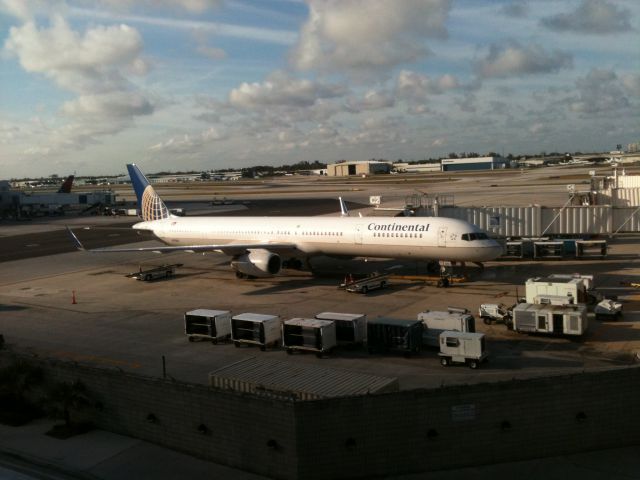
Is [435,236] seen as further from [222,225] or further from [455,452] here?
[455,452]

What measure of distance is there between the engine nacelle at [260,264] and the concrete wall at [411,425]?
2406 centimetres

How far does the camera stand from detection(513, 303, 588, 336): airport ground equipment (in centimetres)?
2605

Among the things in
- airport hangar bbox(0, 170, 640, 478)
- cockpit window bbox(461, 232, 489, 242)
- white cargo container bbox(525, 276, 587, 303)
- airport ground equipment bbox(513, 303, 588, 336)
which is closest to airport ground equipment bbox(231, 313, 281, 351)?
airport hangar bbox(0, 170, 640, 478)

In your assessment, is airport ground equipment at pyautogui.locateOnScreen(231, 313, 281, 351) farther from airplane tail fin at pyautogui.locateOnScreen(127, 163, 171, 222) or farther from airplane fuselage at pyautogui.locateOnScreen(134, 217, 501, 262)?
airplane tail fin at pyautogui.locateOnScreen(127, 163, 171, 222)

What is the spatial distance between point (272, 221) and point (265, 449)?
31.6m

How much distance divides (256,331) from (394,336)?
20.5 ft

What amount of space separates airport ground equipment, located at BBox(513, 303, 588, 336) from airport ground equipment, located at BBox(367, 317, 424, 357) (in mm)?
4911

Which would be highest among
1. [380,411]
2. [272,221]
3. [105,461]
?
[272,221]

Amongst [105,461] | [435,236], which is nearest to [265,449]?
[105,461]

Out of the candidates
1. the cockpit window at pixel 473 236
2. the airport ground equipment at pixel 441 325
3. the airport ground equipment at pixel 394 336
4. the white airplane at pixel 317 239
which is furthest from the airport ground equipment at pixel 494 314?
the cockpit window at pixel 473 236

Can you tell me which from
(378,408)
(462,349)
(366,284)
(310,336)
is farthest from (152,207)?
(378,408)

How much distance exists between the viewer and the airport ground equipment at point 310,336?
2533 centimetres

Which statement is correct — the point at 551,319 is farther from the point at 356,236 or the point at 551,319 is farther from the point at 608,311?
the point at 356,236

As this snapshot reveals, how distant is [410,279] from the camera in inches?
1633
